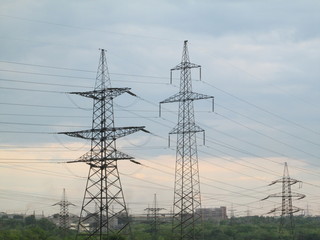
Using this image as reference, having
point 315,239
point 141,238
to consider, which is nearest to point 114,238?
point 141,238

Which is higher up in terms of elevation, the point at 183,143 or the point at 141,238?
the point at 183,143

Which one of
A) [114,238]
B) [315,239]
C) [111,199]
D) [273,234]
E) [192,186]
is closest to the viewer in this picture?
[111,199]

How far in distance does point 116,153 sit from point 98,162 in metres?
1.51

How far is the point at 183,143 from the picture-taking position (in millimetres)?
54094

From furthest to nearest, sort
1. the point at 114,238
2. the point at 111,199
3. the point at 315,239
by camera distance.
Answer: the point at 315,239, the point at 114,238, the point at 111,199

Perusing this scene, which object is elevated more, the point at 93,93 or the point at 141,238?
the point at 93,93

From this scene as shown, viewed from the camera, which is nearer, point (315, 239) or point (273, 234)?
point (315, 239)

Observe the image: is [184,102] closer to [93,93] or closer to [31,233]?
[93,93]

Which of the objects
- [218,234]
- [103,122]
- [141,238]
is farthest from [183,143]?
[218,234]

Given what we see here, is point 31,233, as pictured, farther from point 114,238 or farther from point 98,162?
point 98,162

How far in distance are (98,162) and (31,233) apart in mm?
66092

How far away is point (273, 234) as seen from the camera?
132 metres

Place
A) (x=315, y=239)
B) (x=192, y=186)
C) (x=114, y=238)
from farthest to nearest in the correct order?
(x=315, y=239), (x=114, y=238), (x=192, y=186)

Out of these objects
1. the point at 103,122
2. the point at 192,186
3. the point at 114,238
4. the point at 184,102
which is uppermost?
the point at 184,102
